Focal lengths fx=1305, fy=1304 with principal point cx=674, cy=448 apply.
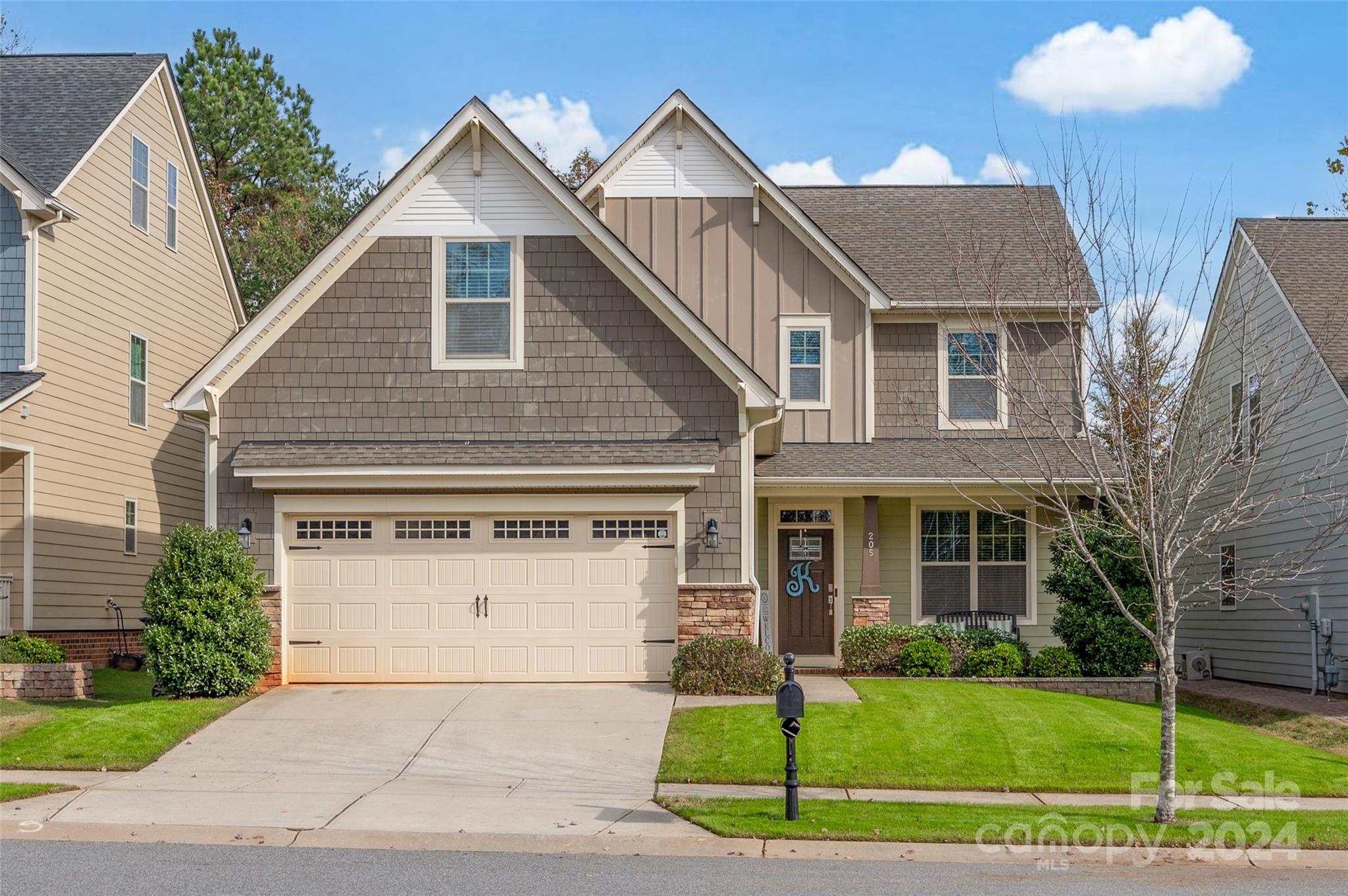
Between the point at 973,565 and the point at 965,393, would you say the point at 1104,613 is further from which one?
the point at 965,393

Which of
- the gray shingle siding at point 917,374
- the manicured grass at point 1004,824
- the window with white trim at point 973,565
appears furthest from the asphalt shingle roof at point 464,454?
the manicured grass at point 1004,824

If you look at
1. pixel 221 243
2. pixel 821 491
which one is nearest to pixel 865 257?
pixel 821 491

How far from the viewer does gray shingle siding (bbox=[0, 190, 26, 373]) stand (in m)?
18.9

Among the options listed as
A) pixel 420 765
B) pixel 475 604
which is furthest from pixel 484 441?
pixel 420 765

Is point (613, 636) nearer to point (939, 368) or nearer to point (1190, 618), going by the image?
point (939, 368)

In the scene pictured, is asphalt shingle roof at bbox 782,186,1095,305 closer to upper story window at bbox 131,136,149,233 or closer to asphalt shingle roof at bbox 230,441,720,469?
asphalt shingle roof at bbox 230,441,720,469

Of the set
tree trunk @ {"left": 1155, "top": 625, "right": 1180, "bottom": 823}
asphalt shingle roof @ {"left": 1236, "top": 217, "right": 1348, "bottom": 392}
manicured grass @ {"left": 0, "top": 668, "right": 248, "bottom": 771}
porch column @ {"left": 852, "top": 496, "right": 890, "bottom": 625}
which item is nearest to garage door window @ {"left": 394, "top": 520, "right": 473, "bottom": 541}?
manicured grass @ {"left": 0, "top": 668, "right": 248, "bottom": 771}

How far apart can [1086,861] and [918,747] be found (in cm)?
359

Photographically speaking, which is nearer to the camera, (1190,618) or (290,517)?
(290,517)

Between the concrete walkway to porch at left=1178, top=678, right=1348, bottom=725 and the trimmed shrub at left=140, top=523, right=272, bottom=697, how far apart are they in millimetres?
13503

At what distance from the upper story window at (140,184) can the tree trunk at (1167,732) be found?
18.3 m

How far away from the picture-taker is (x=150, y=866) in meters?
8.62

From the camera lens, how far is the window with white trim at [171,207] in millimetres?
23594

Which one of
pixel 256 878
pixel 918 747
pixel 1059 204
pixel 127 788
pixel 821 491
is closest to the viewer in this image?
pixel 256 878
